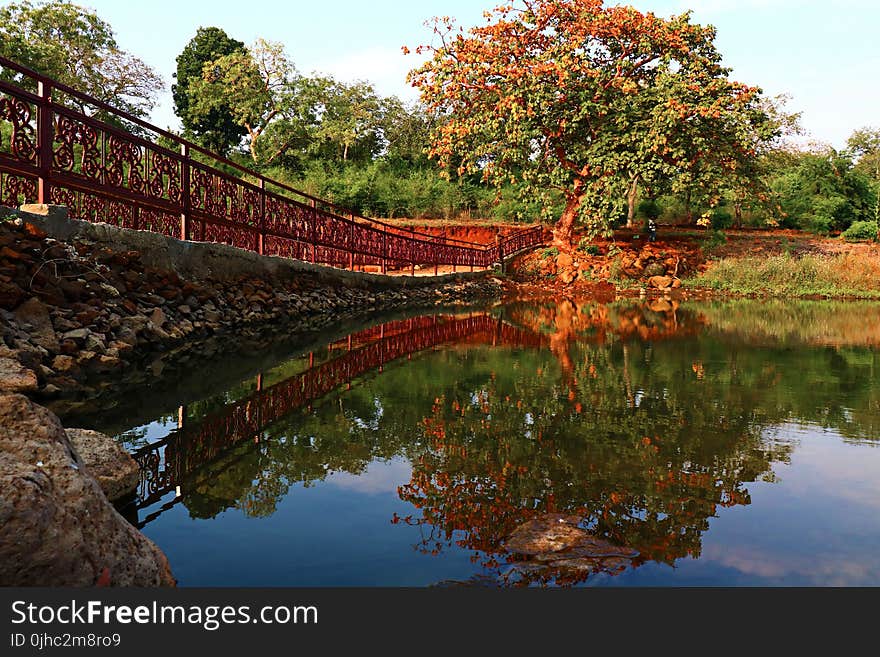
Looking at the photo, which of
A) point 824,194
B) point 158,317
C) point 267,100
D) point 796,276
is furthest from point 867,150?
point 158,317

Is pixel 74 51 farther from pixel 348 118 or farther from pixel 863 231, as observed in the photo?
pixel 863 231

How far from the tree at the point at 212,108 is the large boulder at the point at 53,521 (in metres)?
41.6

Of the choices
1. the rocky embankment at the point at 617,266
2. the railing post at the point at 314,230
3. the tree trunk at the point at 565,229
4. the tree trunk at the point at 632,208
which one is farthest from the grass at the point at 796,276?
the railing post at the point at 314,230

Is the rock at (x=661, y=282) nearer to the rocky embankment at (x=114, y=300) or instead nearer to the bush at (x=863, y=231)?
the bush at (x=863, y=231)

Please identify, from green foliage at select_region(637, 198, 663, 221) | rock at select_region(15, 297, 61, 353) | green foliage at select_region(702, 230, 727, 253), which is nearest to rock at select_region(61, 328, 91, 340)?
rock at select_region(15, 297, 61, 353)

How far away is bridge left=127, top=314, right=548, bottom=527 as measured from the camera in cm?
393

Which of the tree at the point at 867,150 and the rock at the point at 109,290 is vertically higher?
the tree at the point at 867,150

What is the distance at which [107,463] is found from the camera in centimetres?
354

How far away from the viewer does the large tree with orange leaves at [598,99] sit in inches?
947

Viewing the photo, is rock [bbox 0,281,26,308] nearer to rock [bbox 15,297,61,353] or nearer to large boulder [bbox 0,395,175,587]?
rock [bbox 15,297,61,353]

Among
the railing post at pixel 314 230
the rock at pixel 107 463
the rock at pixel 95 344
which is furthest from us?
the railing post at pixel 314 230

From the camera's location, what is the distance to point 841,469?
4.29 meters

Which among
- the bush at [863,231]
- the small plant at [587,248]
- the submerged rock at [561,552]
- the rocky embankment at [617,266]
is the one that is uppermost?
the bush at [863,231]

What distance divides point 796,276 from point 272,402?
86.9 ft
